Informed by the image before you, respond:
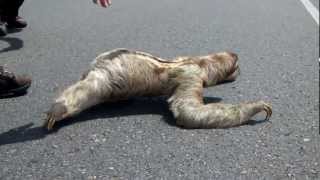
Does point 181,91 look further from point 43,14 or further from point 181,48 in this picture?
point 43,14

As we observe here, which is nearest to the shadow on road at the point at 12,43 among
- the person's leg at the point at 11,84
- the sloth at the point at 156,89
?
the person's leg at the point at 11,84

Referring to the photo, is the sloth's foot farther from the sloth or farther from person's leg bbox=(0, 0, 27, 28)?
person's leg bbox=(0, 0, 27, 28)

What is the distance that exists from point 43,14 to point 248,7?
135 inches

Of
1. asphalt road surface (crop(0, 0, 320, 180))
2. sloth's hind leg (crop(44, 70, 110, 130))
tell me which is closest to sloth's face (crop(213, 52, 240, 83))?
asphalt road surface (crop(0, 0, 320, 180))

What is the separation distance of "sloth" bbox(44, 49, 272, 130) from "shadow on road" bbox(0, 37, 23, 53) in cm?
241

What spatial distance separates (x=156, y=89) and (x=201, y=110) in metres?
0.59

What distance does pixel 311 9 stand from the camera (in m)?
9.36

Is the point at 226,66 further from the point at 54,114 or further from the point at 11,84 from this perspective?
the point at 11,84

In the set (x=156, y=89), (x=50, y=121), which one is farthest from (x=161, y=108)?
(x=50, y=121)

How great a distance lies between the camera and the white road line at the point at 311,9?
8.76 metres

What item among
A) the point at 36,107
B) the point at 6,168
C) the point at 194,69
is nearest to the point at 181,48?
the point at 194,69

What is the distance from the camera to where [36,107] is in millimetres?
5008

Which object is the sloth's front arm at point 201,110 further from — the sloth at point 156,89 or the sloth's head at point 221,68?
the sloth's head at point 221,68

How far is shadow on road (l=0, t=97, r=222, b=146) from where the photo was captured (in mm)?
4445
